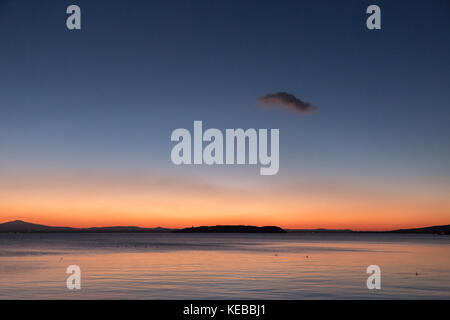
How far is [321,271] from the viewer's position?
49094mm

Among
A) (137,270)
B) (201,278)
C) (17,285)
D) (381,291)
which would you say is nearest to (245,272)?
(201,278)
